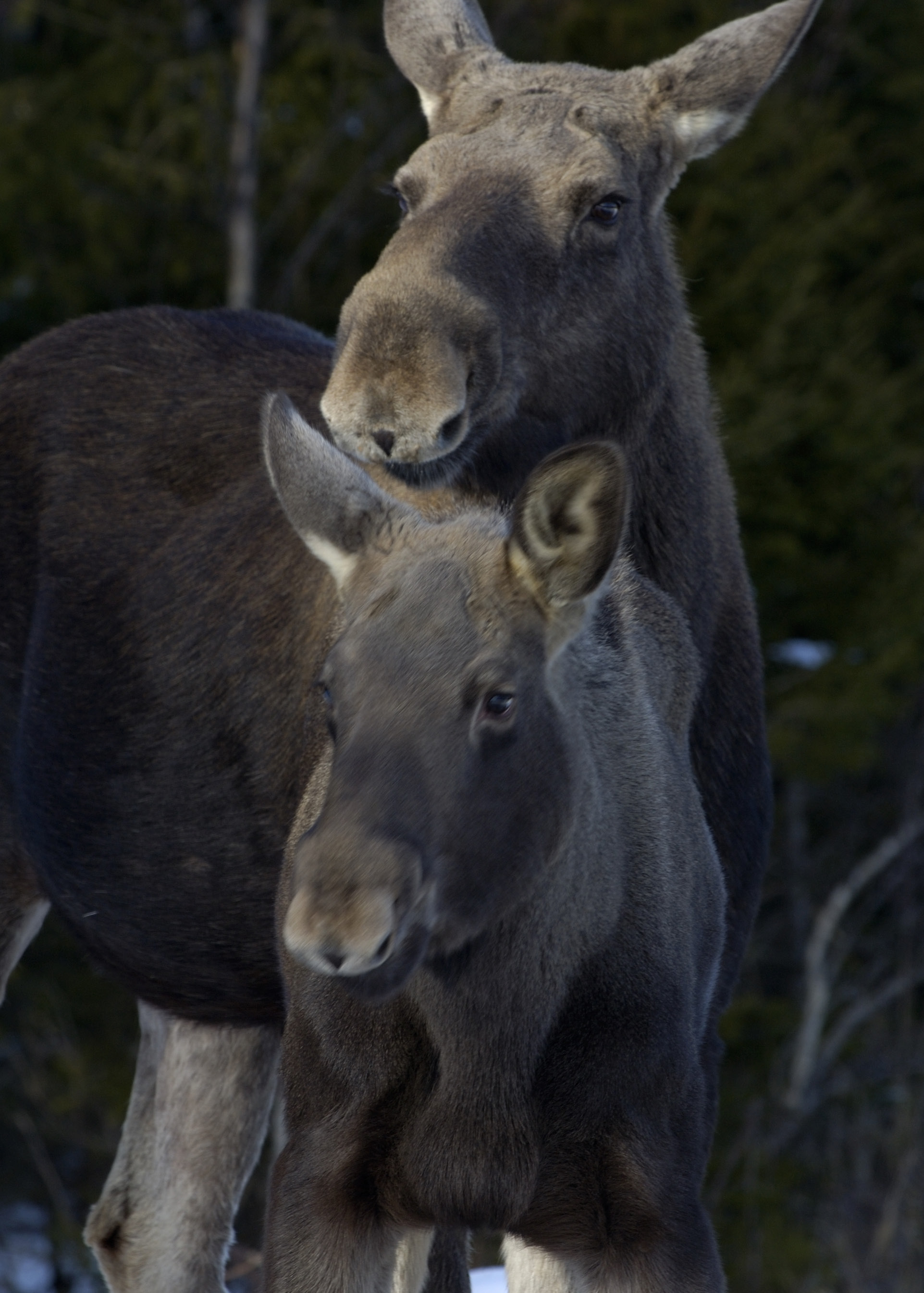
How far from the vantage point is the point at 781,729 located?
12.8m

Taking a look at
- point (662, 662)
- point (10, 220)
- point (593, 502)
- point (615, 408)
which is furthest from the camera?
point (10, 220)

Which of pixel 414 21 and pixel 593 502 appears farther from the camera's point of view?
pixel 414 21

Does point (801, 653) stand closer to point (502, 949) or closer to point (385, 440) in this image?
point (385, 440)

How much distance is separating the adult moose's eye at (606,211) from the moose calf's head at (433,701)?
1.23 metres

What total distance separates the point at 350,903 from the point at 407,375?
1.43 metres

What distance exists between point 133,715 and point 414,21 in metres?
2.21

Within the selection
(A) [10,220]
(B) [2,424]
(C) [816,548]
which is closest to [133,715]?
(B) [2,424]

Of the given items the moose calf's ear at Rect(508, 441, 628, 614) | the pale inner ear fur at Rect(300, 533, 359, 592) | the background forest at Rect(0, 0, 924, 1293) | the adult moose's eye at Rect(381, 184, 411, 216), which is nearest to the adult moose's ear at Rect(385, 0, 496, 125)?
the adult moose's eye at Rect(381, 184, 411, 216)

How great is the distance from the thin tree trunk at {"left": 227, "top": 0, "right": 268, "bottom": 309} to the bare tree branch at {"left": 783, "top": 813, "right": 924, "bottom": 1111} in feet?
19.8

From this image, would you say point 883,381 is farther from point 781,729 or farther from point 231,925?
point 231,925

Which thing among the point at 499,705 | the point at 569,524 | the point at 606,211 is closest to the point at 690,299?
the point at 606,211

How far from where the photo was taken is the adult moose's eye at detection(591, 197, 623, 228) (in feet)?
15.2

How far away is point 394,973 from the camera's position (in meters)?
3.00

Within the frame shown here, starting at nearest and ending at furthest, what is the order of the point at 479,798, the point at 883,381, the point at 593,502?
the point at 479,798 → the point at 593,502 → the point at 883,381
